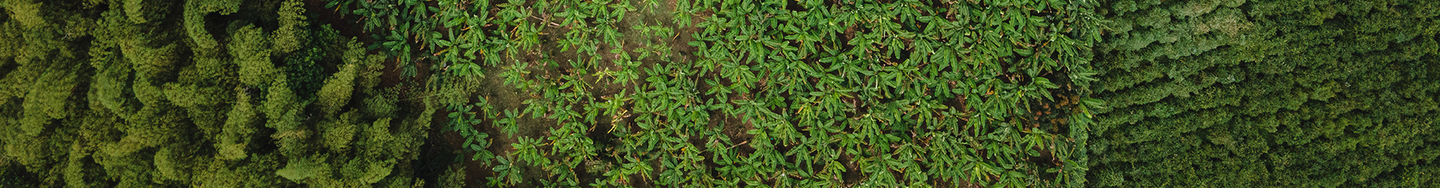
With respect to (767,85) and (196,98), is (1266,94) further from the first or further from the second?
(196,98)

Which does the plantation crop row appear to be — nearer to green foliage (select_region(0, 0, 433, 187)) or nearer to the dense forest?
the dense forest

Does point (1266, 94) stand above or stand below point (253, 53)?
below

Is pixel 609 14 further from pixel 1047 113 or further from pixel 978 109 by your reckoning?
pixel 1047 113

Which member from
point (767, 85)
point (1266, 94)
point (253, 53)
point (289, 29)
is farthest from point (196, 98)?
point (1266, 94)

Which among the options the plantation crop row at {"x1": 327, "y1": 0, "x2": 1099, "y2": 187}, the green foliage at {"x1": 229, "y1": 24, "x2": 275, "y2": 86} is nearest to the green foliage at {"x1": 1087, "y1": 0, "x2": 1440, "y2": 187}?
the plantation crop row at {"x1": 327, "y1": 0, "x2": 1099, "y2": 187}

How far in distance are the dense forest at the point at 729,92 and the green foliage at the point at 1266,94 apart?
1cm

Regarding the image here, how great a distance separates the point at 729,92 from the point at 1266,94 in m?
2.38

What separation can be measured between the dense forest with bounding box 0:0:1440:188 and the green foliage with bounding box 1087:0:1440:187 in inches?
0.4

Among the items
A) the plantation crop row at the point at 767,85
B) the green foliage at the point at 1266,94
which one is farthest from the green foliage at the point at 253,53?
the green foliage at the point at 1266,94

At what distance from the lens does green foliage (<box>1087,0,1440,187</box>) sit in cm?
298

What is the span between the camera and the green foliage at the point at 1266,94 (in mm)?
2980

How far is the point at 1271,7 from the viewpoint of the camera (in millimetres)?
2961

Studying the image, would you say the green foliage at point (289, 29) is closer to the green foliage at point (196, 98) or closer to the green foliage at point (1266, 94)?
the green foliage at point (196, 98)

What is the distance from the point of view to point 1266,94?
311 centimetres
